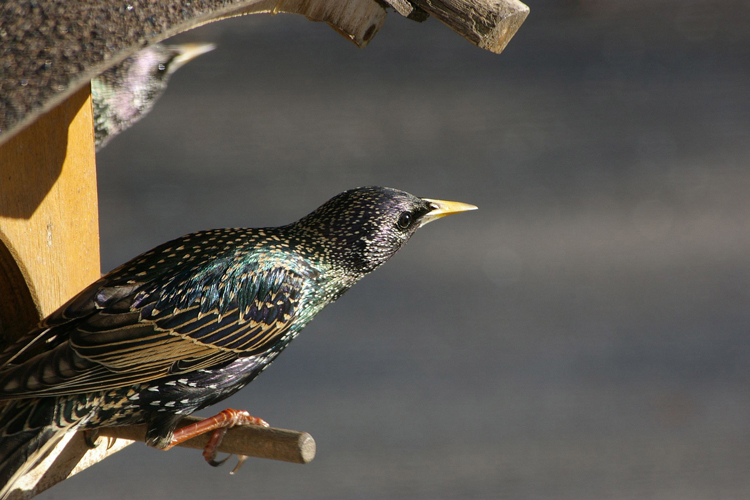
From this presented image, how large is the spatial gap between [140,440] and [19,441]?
0.78ft

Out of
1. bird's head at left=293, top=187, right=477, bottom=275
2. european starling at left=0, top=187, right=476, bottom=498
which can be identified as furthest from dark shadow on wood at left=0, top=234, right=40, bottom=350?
bird's head at left=293, top=187, right=477, bottom=275

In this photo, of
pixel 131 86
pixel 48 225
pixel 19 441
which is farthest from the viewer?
pixel 131 86

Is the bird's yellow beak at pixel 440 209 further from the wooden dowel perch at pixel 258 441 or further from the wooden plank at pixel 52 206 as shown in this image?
the wooden plank at pixel 52 206

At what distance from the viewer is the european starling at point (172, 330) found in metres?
1.16

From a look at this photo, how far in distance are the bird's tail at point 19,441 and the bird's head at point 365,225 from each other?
1.74 feet

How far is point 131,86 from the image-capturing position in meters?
1.88

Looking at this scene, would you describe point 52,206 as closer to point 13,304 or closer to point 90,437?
point 13,304

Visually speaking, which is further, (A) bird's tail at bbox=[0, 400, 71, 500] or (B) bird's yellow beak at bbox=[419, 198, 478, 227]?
(B) bird's yellow beak at bbox=[419, 198, 478, 227]

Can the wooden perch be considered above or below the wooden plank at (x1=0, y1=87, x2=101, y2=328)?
below

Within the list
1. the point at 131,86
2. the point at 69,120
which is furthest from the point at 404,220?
the point at 131,86

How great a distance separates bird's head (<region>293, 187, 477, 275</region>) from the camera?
4.49 feet

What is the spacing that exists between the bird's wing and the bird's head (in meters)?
0.13

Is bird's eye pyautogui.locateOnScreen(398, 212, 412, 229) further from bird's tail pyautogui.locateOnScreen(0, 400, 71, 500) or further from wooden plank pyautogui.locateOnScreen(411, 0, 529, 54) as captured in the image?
bird's tail pyautogui.locateOnScreen(0, 400, 71, 500)

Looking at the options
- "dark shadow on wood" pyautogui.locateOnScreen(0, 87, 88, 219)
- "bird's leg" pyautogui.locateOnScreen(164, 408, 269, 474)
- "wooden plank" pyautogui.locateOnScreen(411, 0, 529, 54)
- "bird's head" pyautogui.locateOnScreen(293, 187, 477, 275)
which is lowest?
"bird's leg" pyautogui.locateOnScreen(164, 408, 269, 474)
